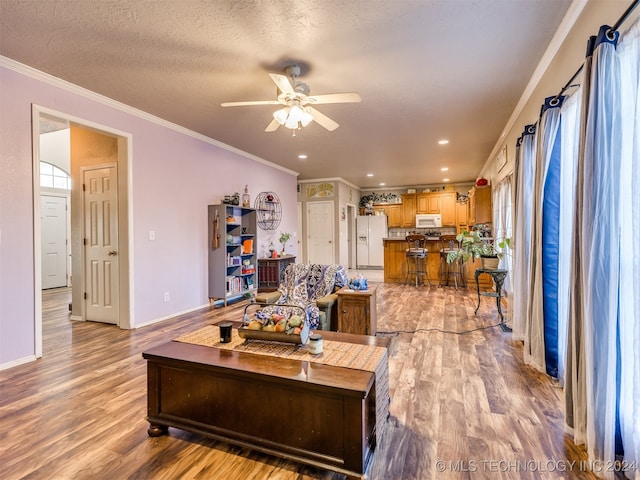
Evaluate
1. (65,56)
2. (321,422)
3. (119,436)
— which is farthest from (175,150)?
(321,422)

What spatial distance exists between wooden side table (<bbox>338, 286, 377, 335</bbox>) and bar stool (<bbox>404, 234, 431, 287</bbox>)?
12.7ft

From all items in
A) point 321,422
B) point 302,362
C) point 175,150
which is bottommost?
point 321,422

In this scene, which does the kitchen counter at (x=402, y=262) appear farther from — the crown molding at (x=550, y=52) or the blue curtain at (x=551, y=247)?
the blue curtain at (x=551, y=247)

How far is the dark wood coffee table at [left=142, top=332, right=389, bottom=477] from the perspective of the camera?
1.43 m

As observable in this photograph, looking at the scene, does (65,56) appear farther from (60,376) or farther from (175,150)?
(60,376)

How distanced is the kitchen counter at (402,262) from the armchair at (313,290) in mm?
4062

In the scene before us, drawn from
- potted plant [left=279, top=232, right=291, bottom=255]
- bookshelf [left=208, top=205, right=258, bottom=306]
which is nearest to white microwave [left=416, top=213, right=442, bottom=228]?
potted plant [left=279, top=232, right=291, bottom=255]

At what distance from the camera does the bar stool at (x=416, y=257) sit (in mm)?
6786

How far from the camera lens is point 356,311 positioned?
3.16m

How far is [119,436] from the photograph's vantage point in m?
1.83

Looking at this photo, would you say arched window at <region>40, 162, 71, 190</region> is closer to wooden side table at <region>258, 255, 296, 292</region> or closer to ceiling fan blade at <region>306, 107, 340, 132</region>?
wooden side table at <region>258, 255, 296, 292</region>

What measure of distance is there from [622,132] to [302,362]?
6.11 ft

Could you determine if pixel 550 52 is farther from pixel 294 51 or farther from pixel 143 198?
pixel 143 198

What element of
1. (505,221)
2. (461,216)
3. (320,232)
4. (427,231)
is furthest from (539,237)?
(427,231)
